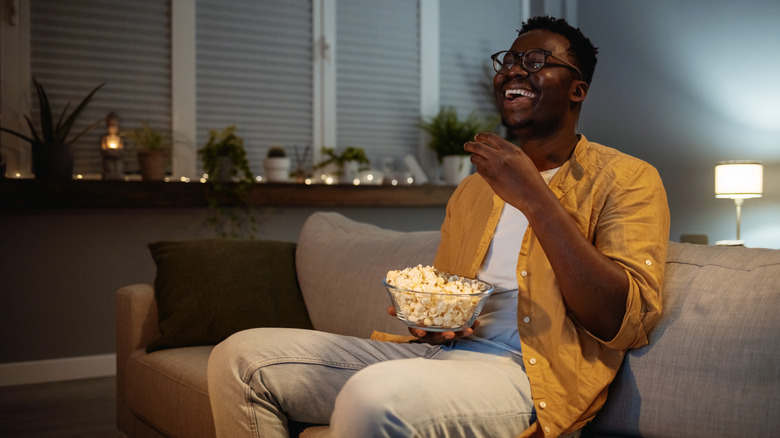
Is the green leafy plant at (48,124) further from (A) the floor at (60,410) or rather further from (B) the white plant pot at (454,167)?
(B) the white plant pot at (454,167)

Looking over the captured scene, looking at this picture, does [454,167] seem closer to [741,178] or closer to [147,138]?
[741,178]

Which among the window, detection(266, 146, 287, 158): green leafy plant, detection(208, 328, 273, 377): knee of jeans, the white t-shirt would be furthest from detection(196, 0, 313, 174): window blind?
the white t-shirt

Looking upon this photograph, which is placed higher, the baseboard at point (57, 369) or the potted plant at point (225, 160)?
the potted plant at point (225, 160)

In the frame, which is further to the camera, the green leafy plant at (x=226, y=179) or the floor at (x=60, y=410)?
the green leafy plant at (x=226, y=179)

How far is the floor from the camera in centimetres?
262

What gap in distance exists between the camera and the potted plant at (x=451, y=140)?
14.3 ft

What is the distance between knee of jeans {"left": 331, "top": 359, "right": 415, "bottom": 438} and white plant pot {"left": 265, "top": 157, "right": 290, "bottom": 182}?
9.24ft

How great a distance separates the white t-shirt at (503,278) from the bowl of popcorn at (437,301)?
14 cm

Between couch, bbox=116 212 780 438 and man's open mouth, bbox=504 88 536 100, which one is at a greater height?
man's open mouth, bbox=504 88 536 100

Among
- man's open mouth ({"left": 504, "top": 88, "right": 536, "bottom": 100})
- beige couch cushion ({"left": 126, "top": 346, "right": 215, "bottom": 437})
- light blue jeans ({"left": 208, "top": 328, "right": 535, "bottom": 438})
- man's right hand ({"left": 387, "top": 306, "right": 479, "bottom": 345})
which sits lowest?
beige couch cushion ({"left": 126, "top": 346, "right": 215, "bottom": 437})

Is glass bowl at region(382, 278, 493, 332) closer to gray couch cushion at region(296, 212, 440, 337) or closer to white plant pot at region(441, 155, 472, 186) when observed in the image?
gray couch cushion at region(296, 212, 440, 337)

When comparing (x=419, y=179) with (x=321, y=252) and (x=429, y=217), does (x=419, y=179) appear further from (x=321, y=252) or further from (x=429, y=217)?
(x=321, y=252)

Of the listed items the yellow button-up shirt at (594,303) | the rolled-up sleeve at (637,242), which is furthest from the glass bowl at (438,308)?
the rolled-up sleeve at (637,242)

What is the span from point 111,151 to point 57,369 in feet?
3.85
